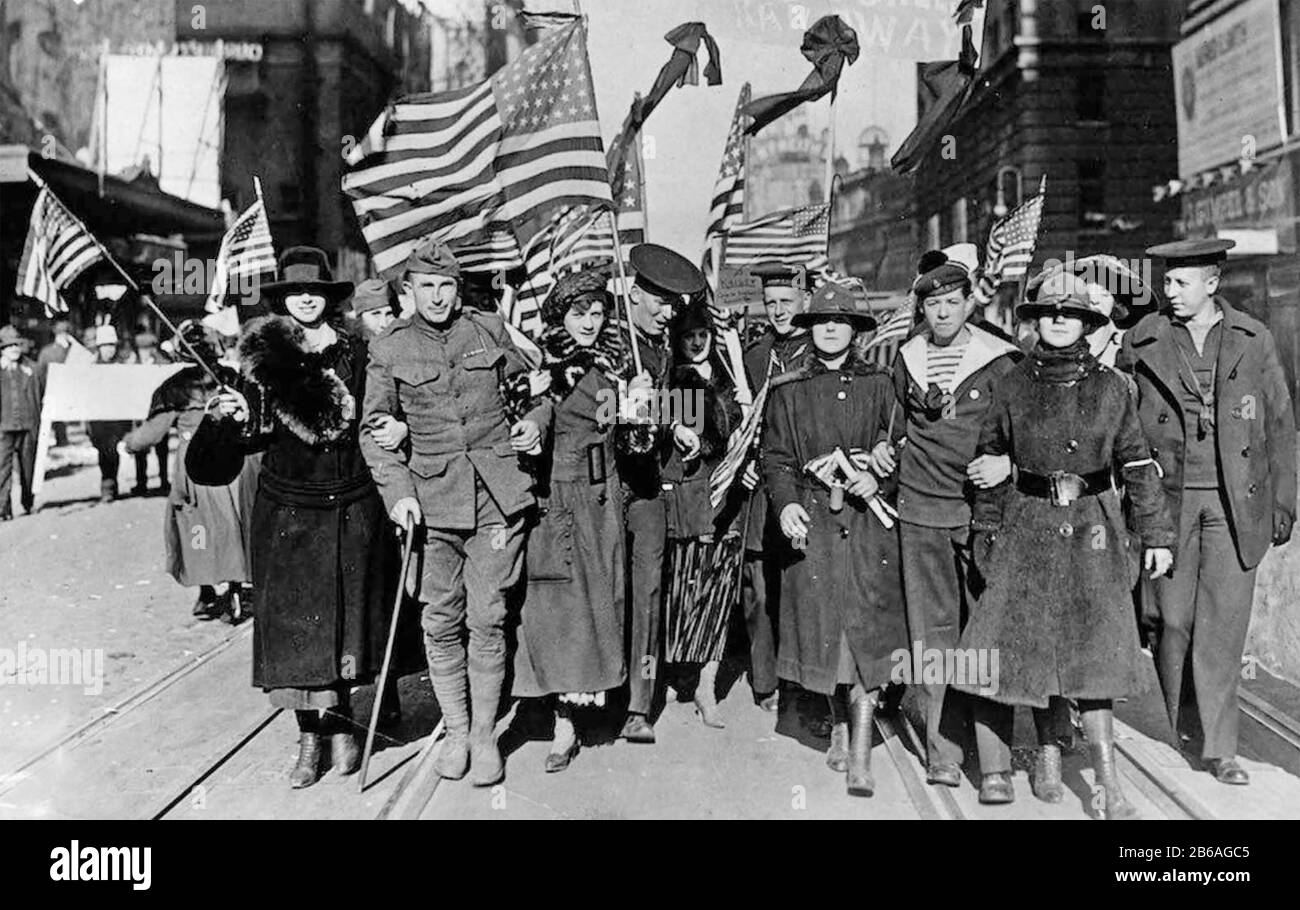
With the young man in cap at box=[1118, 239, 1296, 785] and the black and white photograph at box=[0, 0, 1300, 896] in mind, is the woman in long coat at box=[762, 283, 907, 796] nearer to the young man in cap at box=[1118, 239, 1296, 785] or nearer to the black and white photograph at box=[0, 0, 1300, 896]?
the black and white photograph at box=[0, 0, 1300, 896]

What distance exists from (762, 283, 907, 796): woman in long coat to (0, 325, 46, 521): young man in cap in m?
10.6

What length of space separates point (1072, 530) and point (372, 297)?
4.25 metres

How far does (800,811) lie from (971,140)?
86.1ft

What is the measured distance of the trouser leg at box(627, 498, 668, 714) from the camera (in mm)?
4867

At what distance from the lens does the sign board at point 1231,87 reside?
14750 millimetres

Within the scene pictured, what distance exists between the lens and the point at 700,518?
507 centimetres

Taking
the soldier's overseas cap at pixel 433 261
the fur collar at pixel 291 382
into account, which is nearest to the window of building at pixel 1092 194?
the soldier's overseas cap at pixel 433 261

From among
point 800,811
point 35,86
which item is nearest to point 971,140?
point 35,86

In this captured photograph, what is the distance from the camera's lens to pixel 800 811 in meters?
4.12

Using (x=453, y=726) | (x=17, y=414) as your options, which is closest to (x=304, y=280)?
(x=453, y=726)

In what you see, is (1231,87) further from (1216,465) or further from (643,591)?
(643,591)

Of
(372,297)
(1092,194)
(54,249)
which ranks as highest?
(1092,194)

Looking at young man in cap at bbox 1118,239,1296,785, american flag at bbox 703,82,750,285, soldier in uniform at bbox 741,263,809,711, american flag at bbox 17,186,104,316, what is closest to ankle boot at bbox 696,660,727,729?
soldier in uniform at bbox 741,263,809,711

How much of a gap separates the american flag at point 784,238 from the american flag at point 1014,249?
4.92 ft
